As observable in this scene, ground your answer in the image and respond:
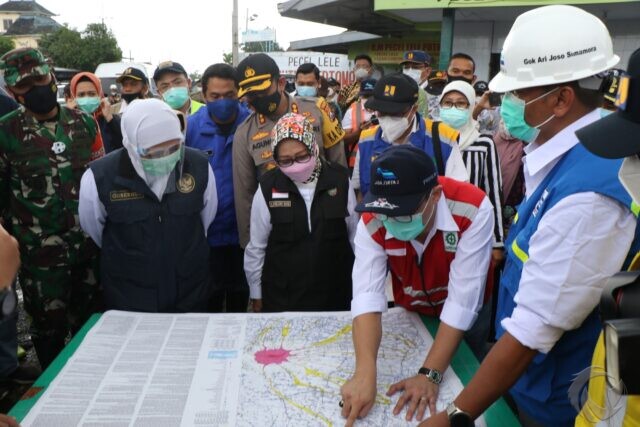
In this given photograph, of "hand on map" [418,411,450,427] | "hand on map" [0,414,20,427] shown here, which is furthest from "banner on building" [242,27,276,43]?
"hand on map" [418,411,450,427]

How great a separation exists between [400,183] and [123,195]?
3.78 feet

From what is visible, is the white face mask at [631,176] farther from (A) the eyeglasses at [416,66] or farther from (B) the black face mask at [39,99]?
(A) the eyeglasses at [416,66]

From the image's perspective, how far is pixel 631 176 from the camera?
3.53ft

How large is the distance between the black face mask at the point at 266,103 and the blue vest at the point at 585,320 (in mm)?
1910

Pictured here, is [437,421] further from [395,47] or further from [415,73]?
[395,47]

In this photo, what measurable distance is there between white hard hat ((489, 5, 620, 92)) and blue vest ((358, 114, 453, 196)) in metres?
1.52

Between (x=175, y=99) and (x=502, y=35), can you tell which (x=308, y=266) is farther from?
(x=502, y=35)

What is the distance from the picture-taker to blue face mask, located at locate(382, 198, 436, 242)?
182cm

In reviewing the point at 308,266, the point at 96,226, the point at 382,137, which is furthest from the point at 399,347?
the point at 382,137

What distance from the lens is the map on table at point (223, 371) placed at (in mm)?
1512

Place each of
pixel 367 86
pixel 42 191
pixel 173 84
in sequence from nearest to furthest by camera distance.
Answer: pixel 42 191, pixel 173 84, pixel 367 86

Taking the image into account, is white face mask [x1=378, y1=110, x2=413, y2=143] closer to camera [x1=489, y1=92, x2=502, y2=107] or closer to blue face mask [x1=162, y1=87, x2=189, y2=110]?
camera [x1=489, y1=92, x2=502, y2=107]

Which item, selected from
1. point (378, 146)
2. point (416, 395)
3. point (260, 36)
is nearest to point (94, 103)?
point (378, 146)

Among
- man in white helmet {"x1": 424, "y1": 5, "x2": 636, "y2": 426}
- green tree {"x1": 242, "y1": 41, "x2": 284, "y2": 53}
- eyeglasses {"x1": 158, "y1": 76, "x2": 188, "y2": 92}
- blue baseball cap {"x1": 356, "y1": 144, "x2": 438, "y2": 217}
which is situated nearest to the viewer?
man in white helmet {"x1": 424, "y1": 5, "x2": 636, "y2": 426}
